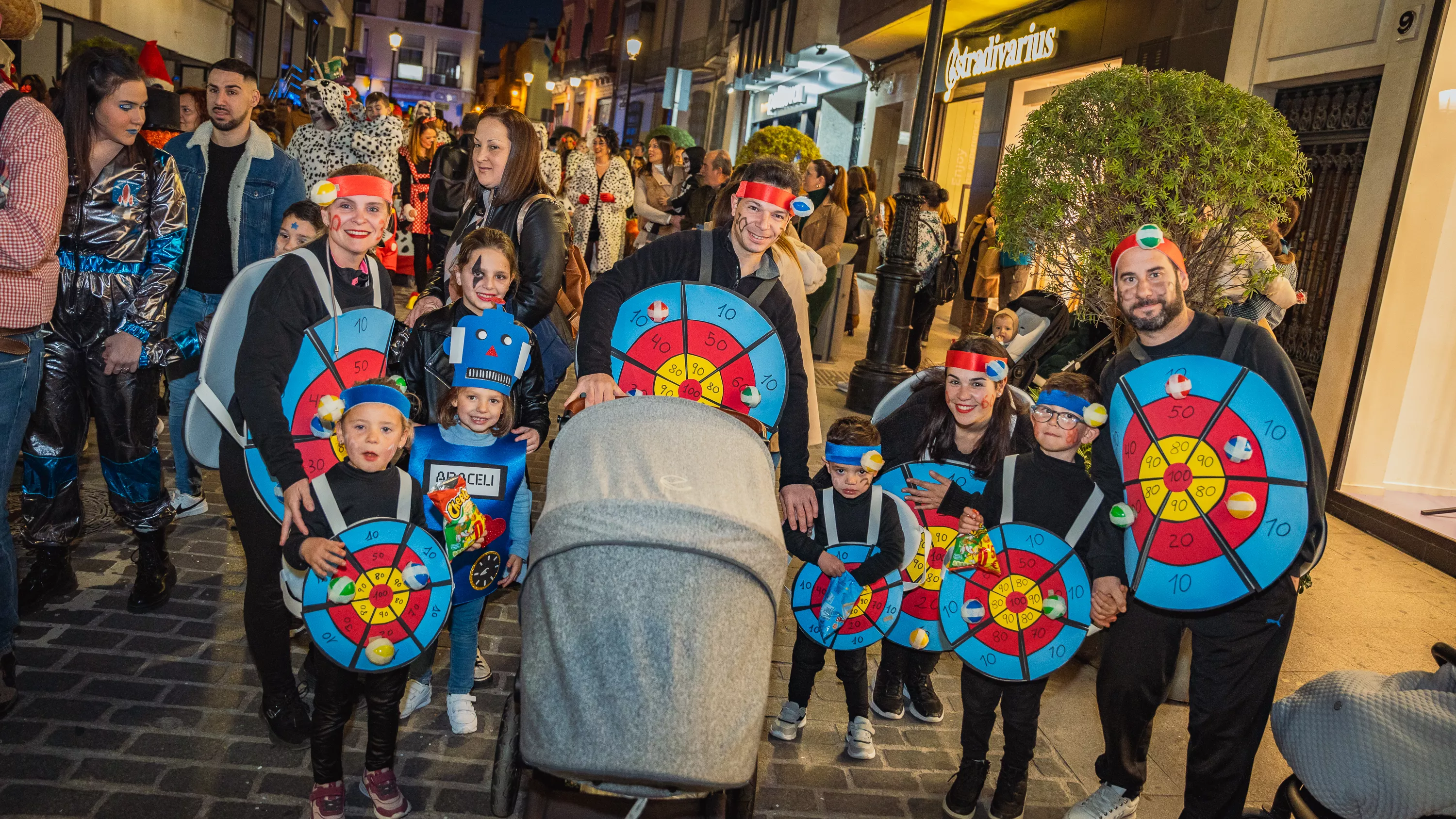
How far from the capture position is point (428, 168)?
12695mm

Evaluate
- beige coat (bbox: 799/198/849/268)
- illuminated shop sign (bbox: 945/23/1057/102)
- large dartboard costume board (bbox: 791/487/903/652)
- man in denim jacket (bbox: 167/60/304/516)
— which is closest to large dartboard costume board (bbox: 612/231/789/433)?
large dartboard costume board (bbox: 791/487/903/652)

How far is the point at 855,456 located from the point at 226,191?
386 centimetres

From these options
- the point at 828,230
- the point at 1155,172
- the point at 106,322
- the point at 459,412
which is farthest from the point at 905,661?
the point at 828,230

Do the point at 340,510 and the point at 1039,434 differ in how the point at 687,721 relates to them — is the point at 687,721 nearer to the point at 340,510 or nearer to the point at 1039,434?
the point at 340,510

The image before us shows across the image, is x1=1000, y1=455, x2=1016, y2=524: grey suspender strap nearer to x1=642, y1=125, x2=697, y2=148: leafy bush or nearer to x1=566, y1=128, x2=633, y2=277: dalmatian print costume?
x1=566, y1=128, x2=633, y2=277: dalmatian print costume

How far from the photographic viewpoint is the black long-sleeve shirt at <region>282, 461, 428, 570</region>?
10.9 feet

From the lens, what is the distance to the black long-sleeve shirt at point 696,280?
12.8 ft

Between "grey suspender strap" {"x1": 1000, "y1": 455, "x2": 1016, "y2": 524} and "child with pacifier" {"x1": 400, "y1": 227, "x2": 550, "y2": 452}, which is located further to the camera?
"child with pacifier" {"x1": 400, "y1": 227, "x2": 550, "y2": 452}

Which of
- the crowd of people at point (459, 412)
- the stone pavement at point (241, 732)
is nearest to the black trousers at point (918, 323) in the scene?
the stone pavement at point (241, 732)

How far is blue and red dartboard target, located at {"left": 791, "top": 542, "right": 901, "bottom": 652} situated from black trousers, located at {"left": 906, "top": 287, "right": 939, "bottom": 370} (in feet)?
26.1

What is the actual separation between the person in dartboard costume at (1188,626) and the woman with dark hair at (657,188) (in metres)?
8.48

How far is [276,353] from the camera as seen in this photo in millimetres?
3510

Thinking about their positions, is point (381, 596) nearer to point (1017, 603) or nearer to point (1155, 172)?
point (1017, 603)

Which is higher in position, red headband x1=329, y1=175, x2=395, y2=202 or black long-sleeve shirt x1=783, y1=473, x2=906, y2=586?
red headband x1=329, y1=175, x2=395, y2=202
